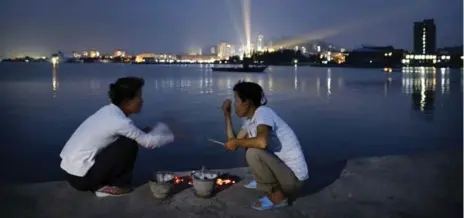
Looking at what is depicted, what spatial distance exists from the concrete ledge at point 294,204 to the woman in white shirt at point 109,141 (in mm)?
214

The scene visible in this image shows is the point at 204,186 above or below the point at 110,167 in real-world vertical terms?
below

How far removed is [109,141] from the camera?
380 centimetres

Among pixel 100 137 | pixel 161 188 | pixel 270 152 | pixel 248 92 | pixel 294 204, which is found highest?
pixel 248 92

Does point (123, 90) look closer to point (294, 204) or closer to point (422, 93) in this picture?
point (294, 204)

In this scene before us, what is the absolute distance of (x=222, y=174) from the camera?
477 cm

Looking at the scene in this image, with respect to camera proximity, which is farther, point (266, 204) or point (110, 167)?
point (110, 167)

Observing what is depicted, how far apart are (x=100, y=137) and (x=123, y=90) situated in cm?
42

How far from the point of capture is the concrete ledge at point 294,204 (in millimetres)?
3664

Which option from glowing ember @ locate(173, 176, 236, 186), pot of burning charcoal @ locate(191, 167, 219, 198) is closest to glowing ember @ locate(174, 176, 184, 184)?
glowing ember @ locate(173, 176, 236, 186)

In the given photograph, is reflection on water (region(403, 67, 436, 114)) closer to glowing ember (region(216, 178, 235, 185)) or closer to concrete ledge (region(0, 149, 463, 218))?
concrete ledge (region(0, 149, 463, 218))

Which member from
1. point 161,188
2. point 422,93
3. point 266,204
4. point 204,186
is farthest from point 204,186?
point 422,93

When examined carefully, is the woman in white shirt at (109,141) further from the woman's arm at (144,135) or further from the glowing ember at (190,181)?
the glowing ember at (190,181)

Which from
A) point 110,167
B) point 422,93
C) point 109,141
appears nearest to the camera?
point 109,141

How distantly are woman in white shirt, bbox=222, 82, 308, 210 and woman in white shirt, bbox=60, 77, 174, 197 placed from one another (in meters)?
0.68
